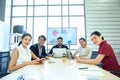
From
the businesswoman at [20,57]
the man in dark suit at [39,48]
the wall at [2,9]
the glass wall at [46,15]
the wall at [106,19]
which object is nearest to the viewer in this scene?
the businesswoman at [20,57]

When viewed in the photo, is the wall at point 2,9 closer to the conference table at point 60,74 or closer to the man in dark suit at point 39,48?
the man in dark suit at point 39,48

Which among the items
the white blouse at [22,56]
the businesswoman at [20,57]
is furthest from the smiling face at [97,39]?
the white blouse at [22,56]

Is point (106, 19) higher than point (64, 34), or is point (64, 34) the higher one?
point (106, 19)

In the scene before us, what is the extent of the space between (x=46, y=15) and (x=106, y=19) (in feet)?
8.32

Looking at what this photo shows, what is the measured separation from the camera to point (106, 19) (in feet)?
19.4

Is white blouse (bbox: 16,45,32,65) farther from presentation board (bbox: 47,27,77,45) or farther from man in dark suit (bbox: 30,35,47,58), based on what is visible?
presentation board (bbox: 47,27,77,45)

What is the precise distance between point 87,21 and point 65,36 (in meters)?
1.12

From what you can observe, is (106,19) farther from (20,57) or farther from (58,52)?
(20,57)

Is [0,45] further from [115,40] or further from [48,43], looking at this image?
[115,40]

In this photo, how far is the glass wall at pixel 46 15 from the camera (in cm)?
615

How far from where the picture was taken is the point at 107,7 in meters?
5.95

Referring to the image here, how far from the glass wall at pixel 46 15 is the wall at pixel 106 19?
36 cm

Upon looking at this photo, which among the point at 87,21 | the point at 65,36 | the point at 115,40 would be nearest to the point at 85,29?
the point at 87,21

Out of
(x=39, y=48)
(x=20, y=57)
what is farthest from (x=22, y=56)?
(x=39, y=48)
